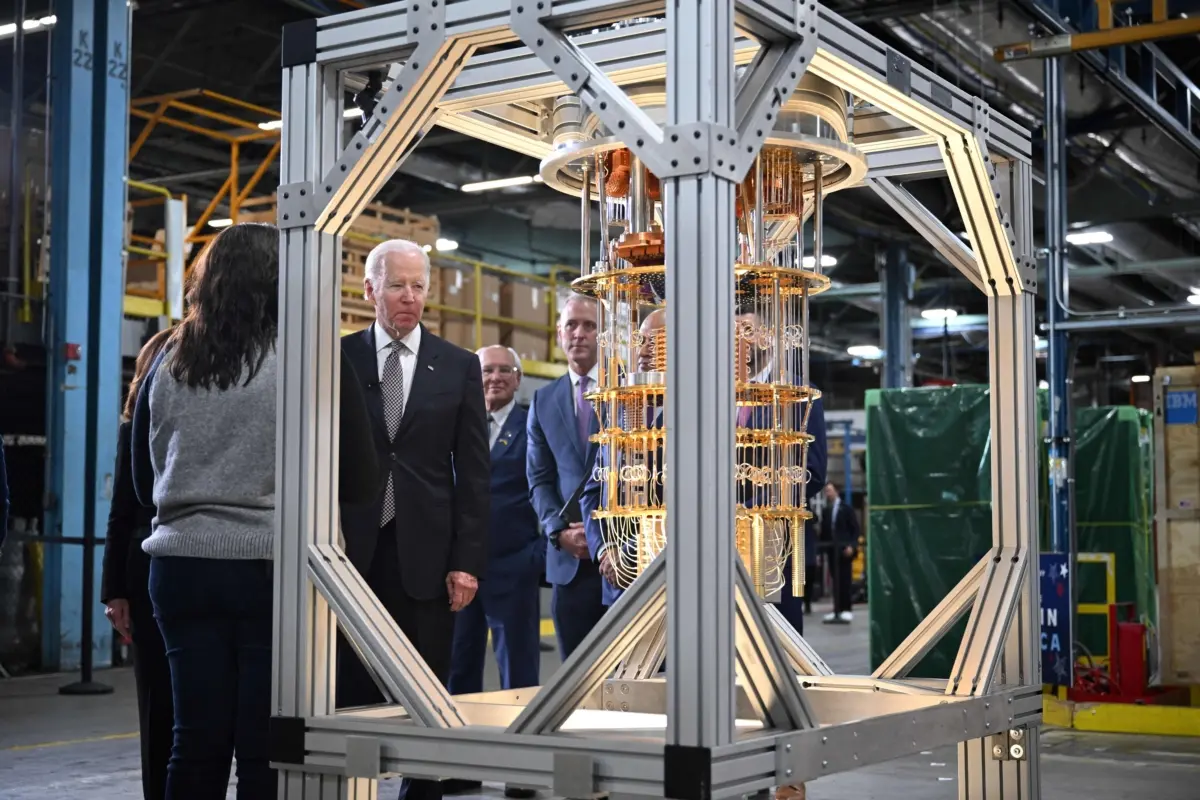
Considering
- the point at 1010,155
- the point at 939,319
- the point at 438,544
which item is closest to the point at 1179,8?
the point at 1010,155

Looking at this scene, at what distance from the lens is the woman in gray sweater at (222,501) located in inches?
141

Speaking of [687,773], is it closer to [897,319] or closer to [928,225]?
[928,225]

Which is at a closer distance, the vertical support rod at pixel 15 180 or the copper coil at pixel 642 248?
the copper coil at pixel 642 248

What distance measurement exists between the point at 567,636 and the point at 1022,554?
6.06ft

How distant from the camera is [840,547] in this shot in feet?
64.2

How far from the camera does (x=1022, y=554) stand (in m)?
4.34

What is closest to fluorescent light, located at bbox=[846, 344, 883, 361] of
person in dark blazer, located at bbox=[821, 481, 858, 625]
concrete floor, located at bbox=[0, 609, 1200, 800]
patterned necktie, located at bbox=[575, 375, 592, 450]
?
person in dark blazer, located at bbox=[821, 481, 858, 625]

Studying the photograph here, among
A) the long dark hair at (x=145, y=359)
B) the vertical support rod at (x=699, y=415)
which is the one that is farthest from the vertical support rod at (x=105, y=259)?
the vertical support rod at (x=699, y=415)

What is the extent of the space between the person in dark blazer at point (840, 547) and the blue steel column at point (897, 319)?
190 centimetres

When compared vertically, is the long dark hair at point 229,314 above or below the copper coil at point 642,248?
below

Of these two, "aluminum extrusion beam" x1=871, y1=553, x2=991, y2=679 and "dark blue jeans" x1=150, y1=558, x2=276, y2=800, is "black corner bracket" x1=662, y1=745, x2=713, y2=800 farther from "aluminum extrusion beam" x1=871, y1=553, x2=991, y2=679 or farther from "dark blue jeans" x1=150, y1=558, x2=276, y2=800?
"aluminum extrusion beam" x1=871, y1=553, x2=991, y2=679

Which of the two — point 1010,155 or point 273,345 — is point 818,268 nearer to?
point 1010,155

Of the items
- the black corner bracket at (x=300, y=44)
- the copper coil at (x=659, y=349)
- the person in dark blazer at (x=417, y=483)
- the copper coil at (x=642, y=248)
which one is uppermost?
the black corner bracket at (x=300, y=44)

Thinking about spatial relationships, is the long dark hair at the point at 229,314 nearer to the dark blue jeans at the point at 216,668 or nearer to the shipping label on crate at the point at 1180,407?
the dark blue jeans at the point at 216,668
